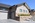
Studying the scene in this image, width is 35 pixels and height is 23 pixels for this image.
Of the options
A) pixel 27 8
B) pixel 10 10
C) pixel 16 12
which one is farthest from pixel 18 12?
pixel 27 8

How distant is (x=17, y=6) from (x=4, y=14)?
485 cm

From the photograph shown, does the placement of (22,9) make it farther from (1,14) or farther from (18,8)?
(1,14)

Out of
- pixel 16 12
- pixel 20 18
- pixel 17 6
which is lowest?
pixel 20 18

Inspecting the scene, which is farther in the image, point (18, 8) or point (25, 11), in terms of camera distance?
point (25, 11)

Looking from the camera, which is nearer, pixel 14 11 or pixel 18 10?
pixel 14 11

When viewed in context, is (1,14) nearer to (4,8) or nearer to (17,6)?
(4,8)

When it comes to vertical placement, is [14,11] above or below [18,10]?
below

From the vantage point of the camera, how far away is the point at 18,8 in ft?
85.1

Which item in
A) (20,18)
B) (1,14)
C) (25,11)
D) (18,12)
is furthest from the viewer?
(25,11)

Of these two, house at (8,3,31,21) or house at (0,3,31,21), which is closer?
house at (0,3,31,21)

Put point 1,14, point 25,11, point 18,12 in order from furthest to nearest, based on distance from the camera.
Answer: point 25,11, point 18,12, point 1,14

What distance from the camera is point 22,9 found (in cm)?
2739

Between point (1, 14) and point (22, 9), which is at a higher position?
point (22, 9)

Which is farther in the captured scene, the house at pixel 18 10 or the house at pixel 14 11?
the house at pixel 18 10
